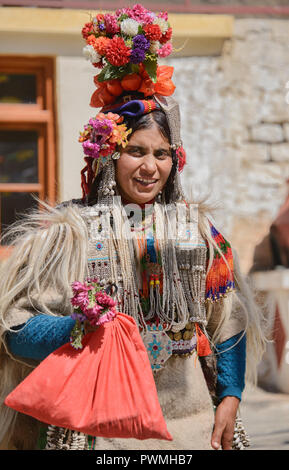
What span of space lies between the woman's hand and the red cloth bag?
0.37m

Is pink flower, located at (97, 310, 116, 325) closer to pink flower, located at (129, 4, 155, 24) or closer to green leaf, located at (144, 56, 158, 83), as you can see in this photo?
green leaf, located at (144, 56, 158, 83)

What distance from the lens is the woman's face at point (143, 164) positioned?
217 centimetres

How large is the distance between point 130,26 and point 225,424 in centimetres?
136

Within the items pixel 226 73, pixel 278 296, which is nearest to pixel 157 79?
pixel 278 296

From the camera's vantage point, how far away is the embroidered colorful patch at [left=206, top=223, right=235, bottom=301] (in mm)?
2207

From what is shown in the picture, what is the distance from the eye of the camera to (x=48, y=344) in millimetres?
1975

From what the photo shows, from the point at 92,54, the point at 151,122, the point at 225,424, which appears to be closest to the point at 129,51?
the point at 92,54

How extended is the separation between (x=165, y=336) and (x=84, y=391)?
0.42 m

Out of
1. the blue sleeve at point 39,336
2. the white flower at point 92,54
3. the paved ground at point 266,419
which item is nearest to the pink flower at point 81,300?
the blue sleeve at point 39,336

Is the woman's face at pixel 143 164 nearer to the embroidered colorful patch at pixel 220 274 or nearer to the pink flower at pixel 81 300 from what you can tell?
the embroidered colorful patch at pixel 220 274

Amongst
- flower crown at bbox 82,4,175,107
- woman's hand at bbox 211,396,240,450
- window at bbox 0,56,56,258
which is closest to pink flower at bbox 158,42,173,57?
flower crown at bbox 82,4,175,107

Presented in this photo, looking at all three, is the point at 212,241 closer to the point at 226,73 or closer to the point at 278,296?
the point at 278,296

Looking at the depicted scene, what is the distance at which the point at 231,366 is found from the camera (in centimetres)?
222

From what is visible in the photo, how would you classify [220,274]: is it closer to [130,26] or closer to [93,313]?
[93,313]
